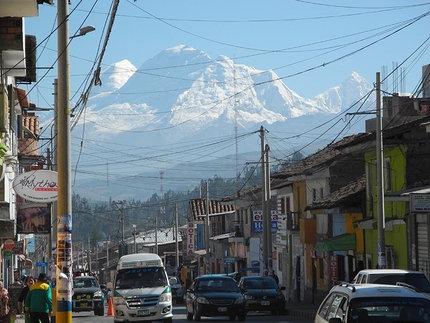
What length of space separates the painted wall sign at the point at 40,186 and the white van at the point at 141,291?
255 inches

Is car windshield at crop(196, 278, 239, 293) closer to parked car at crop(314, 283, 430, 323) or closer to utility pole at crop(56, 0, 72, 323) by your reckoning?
utility pole at crop(56, 0, 72, 323)

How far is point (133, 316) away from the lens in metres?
28.3

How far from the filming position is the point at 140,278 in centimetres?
2953

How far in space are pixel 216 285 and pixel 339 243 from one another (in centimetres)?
1160

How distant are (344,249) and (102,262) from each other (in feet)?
370

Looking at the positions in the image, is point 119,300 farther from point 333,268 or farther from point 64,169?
point 333,268

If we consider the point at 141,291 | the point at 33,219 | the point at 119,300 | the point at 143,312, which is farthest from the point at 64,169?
the point at 33,219

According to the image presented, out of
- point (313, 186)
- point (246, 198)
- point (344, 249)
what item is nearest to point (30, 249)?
point (246, 198)

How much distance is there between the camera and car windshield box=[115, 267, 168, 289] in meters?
29.4

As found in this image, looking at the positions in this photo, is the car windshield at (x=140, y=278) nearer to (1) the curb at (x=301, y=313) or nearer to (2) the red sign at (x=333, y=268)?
(1) the curb at (x=301, y=313)

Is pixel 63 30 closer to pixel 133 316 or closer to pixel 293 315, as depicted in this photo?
pixel 133 316

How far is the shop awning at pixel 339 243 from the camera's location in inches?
1652

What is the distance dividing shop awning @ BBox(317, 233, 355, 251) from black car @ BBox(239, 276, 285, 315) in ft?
15.0

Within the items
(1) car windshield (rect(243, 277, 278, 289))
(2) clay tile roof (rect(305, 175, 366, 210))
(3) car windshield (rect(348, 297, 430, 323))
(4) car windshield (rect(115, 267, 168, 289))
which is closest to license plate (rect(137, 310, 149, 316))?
(4) car windshield (rect(115, 267, 168, 289))
